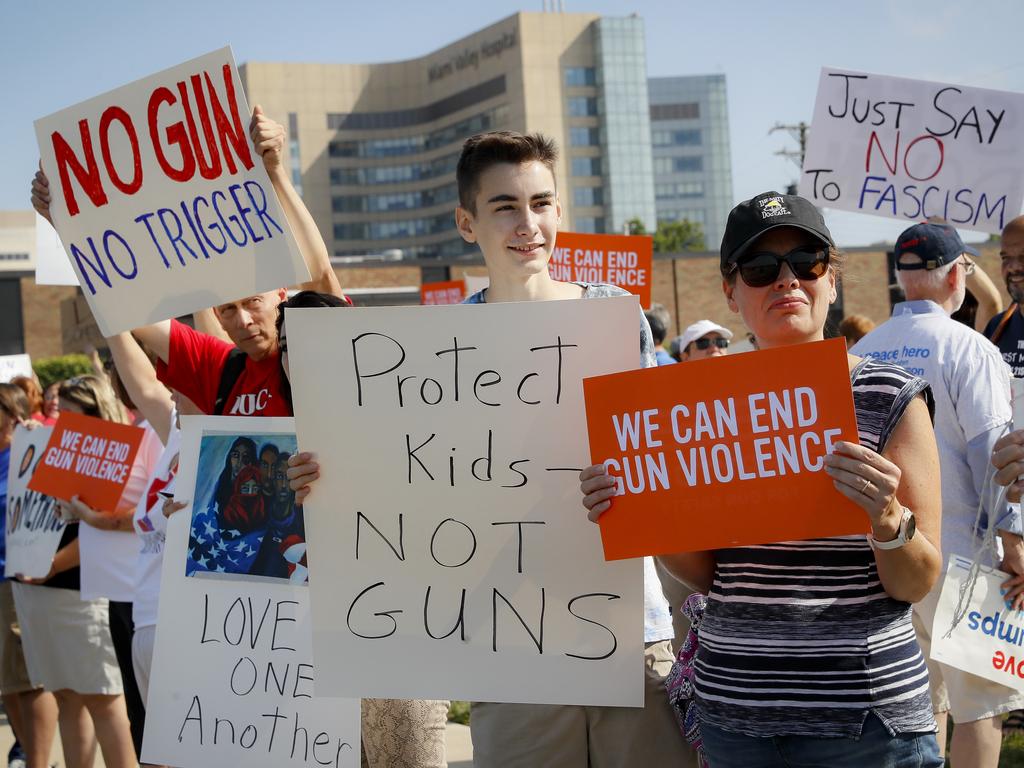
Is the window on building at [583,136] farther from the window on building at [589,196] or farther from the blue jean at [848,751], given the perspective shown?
the blue jean at [848,751]

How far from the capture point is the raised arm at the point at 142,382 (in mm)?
4082

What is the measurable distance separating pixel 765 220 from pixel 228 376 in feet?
6.91

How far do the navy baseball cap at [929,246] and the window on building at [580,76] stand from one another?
349 ft

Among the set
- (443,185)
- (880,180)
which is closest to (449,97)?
(443,185)

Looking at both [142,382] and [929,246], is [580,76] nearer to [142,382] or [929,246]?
[929,246]

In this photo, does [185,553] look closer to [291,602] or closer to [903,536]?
[291,602]

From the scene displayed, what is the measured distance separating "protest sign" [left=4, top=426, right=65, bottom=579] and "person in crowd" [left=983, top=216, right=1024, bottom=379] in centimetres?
450

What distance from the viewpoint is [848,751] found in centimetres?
217

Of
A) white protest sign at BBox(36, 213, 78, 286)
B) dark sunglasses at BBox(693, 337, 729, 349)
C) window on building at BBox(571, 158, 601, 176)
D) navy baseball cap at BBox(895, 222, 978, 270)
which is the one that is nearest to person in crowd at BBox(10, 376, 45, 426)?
white protest sign at BBox(36, 213, 78, 286)


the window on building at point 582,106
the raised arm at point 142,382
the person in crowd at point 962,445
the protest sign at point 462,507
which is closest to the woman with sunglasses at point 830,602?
the protest sign at point 462,507

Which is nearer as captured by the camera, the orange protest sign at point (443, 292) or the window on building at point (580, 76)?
the orange protest sign at point (443, 292)

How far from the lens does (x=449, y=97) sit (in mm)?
115625

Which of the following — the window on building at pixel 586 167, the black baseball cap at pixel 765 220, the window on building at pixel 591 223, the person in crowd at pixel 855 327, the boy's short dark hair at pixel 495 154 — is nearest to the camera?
the black baseball cap at pixel 765 220

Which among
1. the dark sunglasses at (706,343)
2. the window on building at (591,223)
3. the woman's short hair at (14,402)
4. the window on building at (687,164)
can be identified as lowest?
the woman's short hair at (14,402)
